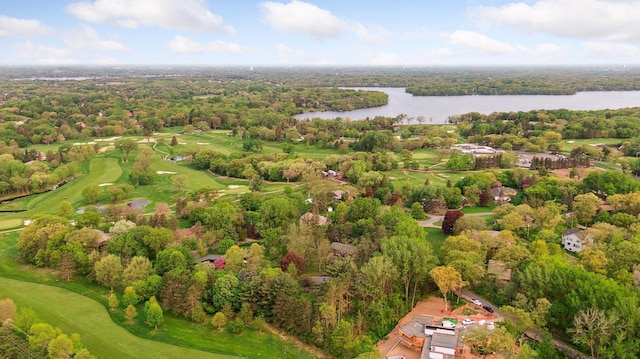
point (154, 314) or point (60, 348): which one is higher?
point (60, 348)

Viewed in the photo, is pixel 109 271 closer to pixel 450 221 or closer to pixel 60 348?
pixel 60 348

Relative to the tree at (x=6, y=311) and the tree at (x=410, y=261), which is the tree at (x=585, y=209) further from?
the tree at (x=6, y=311)

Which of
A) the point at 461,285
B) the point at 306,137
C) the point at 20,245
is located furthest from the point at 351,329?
the point at 306,137

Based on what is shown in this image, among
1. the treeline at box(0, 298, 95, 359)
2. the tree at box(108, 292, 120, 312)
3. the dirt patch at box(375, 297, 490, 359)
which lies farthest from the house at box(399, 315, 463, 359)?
the tree at box(108, 292, 120, 312)

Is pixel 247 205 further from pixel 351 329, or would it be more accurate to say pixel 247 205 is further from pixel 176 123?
pixel 176 123

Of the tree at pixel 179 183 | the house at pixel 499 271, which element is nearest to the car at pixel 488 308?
the house at pixel 499 271

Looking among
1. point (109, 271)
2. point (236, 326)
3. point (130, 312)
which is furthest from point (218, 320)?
point (109, 271)
